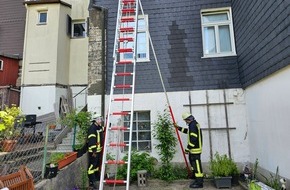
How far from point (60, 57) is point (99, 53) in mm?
5071

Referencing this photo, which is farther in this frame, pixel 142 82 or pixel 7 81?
pixel 7 81

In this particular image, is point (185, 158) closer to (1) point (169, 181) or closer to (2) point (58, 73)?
(1) point (169, 181)

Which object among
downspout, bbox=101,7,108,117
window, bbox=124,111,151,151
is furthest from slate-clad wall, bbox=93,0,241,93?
window, bbox=124,111,151,151

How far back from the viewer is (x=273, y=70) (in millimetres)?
4918

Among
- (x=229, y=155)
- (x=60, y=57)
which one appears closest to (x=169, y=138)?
(x=229, y=155)

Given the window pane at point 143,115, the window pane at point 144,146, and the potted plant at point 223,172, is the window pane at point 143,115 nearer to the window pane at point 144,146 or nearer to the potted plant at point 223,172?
the window pane at point 144,146

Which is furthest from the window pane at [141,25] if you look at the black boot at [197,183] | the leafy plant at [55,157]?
the black boot at [197,183]

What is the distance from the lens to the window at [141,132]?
7.50m

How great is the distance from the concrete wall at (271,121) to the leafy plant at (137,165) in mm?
2918

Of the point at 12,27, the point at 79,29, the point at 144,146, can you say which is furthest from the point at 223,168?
the point at 12,27

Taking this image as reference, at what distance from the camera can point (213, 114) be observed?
7.18 metres

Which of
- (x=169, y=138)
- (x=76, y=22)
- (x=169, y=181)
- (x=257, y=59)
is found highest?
(x=76, y=22)

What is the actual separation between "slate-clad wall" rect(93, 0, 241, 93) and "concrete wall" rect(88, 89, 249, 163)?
242 mm

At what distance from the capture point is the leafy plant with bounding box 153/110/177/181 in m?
6.59
